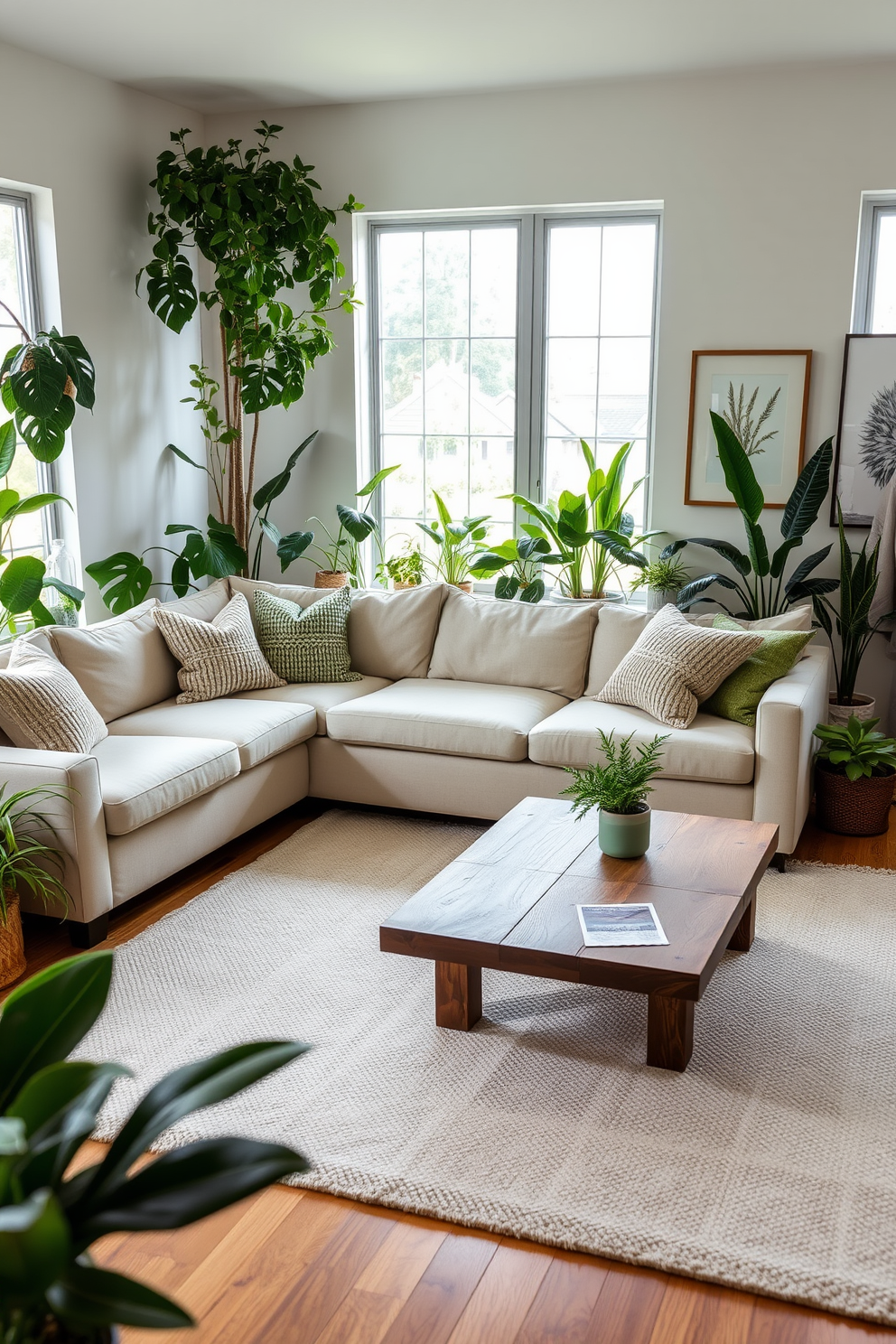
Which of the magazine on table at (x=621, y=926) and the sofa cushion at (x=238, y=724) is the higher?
the sofa cushion at (x=238, y=724)

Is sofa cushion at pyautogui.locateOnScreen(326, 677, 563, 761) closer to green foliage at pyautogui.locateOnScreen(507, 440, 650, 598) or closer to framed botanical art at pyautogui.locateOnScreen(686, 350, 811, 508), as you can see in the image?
green foliage at pyautogui.locateOnScreen(507, 440, 650, 598)

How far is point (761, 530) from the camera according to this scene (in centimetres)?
490

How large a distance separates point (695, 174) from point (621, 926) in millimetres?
3574

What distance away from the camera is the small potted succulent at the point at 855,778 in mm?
4105

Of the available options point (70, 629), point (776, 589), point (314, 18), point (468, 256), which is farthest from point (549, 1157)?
point (468, 256)

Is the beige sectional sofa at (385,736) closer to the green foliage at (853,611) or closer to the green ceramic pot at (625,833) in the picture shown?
the green foliage at (853,611)

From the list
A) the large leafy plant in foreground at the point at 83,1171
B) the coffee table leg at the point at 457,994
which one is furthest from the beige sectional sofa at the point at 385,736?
the large leafy plant in foreground at the point at 83,1171

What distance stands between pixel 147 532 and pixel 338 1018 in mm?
3120

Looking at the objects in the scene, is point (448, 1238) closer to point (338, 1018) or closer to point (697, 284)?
point (338, 1018)

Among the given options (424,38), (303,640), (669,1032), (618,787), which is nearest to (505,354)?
(424,38)

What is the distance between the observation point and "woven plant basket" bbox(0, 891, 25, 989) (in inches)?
120

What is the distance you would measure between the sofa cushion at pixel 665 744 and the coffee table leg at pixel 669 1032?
1286 mm

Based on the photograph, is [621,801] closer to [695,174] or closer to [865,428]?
[865,428]

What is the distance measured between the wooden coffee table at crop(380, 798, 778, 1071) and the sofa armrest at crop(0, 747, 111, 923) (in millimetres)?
960
